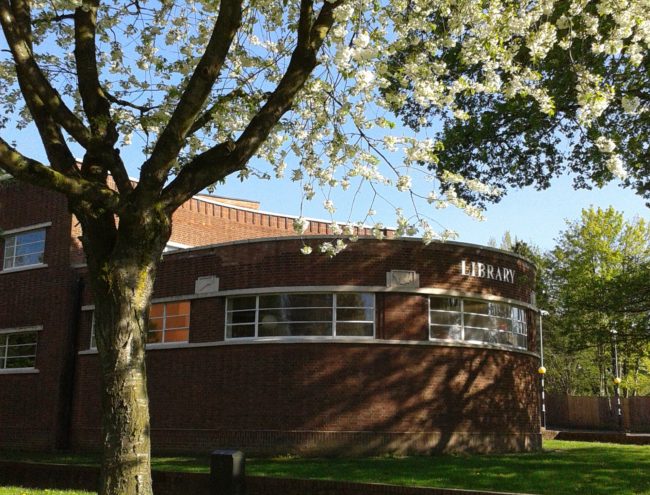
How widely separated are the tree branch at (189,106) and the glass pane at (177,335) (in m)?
12.7

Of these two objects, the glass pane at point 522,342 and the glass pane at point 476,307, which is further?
the glass pane at point 522,342

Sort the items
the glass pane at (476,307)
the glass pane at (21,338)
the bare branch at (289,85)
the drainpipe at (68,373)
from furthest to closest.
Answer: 1. the glass pane at (21,338)
2. the drainpipe at (68,373)
3. the glass pane at (476,307)
4. the bare branch at (289,85)

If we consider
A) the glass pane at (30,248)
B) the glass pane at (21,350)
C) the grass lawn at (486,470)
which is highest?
the glass pane at (30,248)

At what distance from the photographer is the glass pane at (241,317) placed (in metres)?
19.9

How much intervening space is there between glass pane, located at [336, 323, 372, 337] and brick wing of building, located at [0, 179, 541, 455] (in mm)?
24

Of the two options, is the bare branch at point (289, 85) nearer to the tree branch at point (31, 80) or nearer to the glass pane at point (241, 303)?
the tree branch at point (31, 80)

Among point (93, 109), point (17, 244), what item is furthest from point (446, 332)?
point (17, 244)

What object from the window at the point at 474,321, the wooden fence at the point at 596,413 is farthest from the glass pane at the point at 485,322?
the wooden fence at the point at 596,413

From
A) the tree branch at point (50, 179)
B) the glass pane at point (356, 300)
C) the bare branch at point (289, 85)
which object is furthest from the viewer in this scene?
the glass pane at point (356, 300)

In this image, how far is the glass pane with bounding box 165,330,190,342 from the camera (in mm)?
20958

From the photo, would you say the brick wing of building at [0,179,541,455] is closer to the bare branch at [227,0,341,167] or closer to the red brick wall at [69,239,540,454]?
the red brick wall at [69,239,540,454]

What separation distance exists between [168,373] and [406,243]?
713 cm

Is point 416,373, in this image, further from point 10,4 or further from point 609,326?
point 10,4

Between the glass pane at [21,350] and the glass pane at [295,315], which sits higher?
the glass pane at [295,315]
